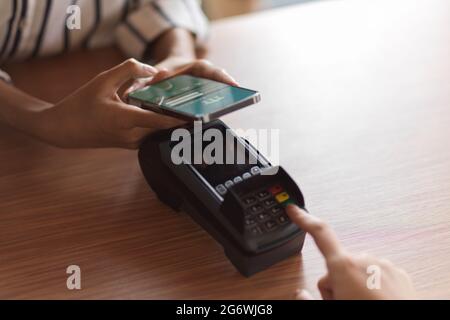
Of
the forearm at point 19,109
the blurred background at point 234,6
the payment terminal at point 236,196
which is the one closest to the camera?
the payment terminal at point 236,196

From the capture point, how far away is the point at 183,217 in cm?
59

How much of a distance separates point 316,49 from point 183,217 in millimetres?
434

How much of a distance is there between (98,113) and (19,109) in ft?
0.53

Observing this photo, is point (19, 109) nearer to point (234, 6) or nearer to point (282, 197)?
point (282, 197)

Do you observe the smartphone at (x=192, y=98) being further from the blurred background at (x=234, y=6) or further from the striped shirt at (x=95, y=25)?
the blurred background at (x=234, y=6)

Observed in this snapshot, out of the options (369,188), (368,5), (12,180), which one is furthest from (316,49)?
(12,180)

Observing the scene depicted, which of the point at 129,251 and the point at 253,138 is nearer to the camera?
the point at 129,251

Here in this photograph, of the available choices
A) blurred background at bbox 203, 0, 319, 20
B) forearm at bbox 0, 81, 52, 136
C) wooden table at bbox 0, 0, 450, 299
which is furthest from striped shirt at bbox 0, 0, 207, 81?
blurred background at bbox 203, 0, 319, 20

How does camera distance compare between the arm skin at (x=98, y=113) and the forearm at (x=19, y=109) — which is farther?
the forearm at (x=19, y=109)

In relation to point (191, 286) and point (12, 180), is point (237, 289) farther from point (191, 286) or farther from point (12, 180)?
point (12, 180)

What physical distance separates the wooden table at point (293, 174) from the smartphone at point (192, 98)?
11 centimetres

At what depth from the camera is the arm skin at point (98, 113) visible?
598mm

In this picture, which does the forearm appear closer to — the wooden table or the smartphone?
the wooden table

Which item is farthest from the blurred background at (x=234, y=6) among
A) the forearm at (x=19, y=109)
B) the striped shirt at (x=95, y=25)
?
the forearm at (x=19, y=109)
